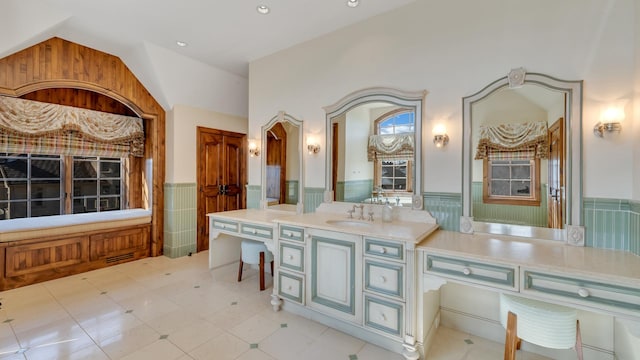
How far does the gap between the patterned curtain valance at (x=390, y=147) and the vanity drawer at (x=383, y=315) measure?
1379 mm

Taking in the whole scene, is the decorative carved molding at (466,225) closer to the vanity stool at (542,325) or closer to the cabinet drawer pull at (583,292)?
the vanity stool at (542,325)

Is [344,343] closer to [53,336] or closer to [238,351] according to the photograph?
[238,351]

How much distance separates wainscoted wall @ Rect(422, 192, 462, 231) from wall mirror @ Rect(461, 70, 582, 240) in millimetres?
61

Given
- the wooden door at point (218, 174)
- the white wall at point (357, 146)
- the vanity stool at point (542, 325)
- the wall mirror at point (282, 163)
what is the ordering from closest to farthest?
the vanity stool at point (542, 325), the white wall at point (357, 146), the wall mirror at point (282, 163), the wooden door at point (218, 174)

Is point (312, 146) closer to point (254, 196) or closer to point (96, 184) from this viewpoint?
point (254, 196)

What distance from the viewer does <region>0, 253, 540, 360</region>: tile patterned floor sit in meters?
2.07

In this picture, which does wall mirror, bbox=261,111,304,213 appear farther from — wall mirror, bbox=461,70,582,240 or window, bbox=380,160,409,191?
wall mirror, bbox=461,70,582,240

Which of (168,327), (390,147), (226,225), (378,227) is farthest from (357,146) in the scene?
(168,327)

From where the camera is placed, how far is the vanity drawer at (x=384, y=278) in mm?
2021

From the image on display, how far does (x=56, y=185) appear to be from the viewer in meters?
4.16

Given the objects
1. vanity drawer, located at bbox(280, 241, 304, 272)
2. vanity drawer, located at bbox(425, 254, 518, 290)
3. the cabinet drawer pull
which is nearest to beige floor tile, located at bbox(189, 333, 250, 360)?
vanity drawer, located at bbox(280, 241, 304, 272)

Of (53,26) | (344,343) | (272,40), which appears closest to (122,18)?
(53,26)

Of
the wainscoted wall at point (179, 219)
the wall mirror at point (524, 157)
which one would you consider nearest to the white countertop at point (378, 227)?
the wall mirror at point (524, 157)

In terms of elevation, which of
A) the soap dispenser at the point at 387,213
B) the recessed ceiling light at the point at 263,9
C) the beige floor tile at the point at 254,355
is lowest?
the beige floor tile at the point at 254,355
